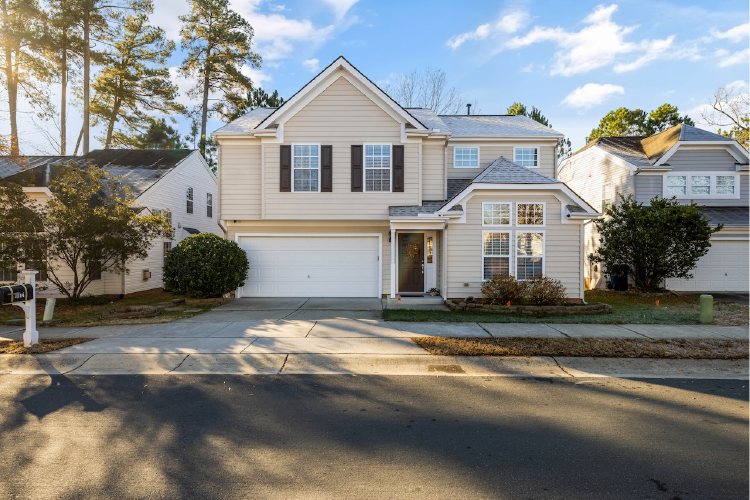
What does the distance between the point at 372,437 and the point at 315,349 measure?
3528 mm

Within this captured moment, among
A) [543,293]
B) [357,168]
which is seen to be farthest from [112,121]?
[543,293]

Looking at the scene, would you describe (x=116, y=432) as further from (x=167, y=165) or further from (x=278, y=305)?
(x=167, y=165)

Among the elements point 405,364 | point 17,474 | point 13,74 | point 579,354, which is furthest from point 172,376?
point 13,74

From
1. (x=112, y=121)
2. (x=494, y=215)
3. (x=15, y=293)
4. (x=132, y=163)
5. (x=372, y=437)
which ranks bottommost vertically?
(x=372, y=437)

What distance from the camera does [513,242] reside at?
13.4 m

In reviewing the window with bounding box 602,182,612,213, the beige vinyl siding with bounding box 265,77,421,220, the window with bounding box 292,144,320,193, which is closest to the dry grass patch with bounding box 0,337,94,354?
the beige vinyl siding with bounding box 265,77,421,220

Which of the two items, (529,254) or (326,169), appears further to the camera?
(326,169)

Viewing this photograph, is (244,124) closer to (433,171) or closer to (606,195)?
(433,171)

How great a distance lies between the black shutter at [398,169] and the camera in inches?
587

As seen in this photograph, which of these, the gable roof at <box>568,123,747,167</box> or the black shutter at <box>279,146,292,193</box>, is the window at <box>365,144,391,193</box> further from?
the gable roof at <box>568,123,747,167</box>

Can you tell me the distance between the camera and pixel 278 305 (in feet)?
45.0

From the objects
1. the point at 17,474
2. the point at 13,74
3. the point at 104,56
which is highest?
the point at 104,56

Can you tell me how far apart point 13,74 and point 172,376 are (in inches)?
1027

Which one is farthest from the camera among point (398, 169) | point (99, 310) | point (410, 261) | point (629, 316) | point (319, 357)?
point (410, 261)
